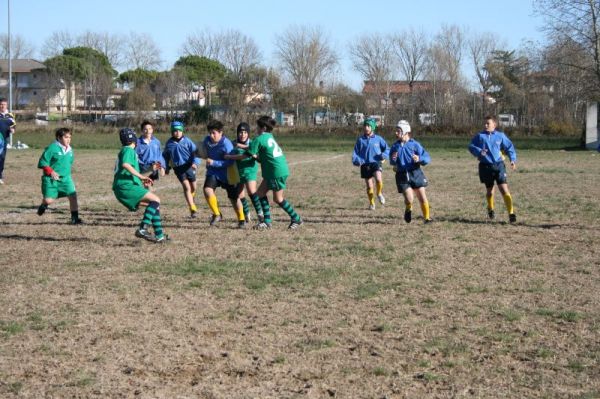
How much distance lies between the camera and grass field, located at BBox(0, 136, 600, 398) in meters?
5.35

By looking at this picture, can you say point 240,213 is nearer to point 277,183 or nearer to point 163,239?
point 277,183

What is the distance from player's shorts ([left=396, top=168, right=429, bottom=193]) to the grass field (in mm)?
721

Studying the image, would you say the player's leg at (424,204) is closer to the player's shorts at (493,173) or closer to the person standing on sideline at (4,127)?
the player's shorts at (493,173)

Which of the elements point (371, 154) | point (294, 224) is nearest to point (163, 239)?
point (294, 224)

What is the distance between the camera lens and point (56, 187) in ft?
42.0

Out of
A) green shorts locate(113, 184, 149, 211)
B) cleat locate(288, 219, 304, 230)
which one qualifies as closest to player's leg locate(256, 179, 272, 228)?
cleat locate(288, 219, 304, 230)

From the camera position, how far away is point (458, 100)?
63469 mm

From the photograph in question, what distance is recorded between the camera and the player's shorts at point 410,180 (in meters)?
12.8

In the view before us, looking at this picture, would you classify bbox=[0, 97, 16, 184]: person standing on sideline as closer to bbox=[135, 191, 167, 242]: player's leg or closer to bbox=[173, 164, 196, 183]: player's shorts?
bbox=[173, 164, 196, 183]: player's shorts

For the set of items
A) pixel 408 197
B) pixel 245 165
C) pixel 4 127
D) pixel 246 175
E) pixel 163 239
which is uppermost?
pixel 4 127

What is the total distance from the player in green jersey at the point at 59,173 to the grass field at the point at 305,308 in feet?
1.47

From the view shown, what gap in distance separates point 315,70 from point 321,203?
5416 cm

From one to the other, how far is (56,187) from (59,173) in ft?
0.80

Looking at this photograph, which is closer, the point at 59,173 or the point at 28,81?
the point at 59,173
